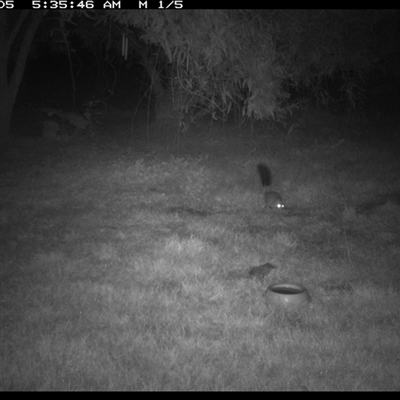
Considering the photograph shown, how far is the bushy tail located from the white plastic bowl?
510cm

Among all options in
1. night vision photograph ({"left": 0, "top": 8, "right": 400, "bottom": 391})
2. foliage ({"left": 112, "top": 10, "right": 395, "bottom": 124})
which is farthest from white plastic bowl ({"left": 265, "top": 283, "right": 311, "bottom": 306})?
foliage ({"left": 112, "top": 10, "right": 395, "bottom": 124})

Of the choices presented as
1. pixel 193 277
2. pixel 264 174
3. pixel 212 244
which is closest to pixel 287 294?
pixel 193 277

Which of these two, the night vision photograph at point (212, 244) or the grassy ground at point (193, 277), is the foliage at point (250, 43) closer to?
the night vision photograph at point (212, 244)

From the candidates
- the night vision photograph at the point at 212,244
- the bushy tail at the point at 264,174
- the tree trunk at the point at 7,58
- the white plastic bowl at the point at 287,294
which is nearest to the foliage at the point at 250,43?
the night vision photograph at the point at 212,244

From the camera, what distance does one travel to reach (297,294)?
4875mm

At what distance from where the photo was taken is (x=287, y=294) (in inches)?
192

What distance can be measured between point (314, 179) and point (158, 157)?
159 inches

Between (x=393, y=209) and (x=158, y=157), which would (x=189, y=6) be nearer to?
(x=393, y=209)

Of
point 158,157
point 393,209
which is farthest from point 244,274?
point 158,157

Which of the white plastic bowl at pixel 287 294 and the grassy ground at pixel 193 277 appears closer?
the grassy ground at pixel 193 277

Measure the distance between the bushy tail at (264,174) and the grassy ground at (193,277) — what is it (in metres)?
0.19

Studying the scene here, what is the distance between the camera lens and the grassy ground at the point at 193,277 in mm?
3891

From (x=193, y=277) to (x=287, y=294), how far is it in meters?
1.21
